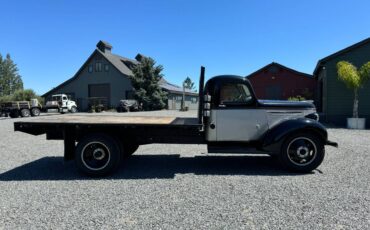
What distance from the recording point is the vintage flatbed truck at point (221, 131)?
623 centimetres

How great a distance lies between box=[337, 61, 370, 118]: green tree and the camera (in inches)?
626

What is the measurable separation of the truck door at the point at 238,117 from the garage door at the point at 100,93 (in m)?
38.1

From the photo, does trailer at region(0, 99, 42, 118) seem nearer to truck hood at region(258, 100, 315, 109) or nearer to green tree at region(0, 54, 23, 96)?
truck hood at region(258, 100, 315, 109)

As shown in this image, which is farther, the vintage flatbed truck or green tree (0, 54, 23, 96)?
green tree (0, 54, 23, 96)

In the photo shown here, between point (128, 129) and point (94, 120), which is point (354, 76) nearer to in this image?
point (128, 129)

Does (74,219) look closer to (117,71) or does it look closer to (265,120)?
(265,120)

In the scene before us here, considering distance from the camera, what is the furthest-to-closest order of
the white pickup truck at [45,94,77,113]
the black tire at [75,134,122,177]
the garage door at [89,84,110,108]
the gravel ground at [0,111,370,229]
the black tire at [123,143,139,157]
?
the garage door at [89,84,110,108] < the white pickup truck at [45,94,77,113] < the black tire at [123,143,139,157] < the black tire at [75,134,122,177] < the gravel ground at [0,111,370,229]

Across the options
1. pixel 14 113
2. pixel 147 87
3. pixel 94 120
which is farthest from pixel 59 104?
pixel 94 120

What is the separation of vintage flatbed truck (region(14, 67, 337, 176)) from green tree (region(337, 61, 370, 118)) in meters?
11.2

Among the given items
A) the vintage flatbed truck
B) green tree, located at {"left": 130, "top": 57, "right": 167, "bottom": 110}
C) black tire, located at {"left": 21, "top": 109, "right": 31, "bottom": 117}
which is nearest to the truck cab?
the vintage flatbed truck

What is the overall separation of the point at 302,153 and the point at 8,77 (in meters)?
114

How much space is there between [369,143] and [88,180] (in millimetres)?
9578

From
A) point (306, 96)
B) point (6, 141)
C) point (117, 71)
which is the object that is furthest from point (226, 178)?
point (117, 71)

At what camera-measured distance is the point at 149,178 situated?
5.93 meters
